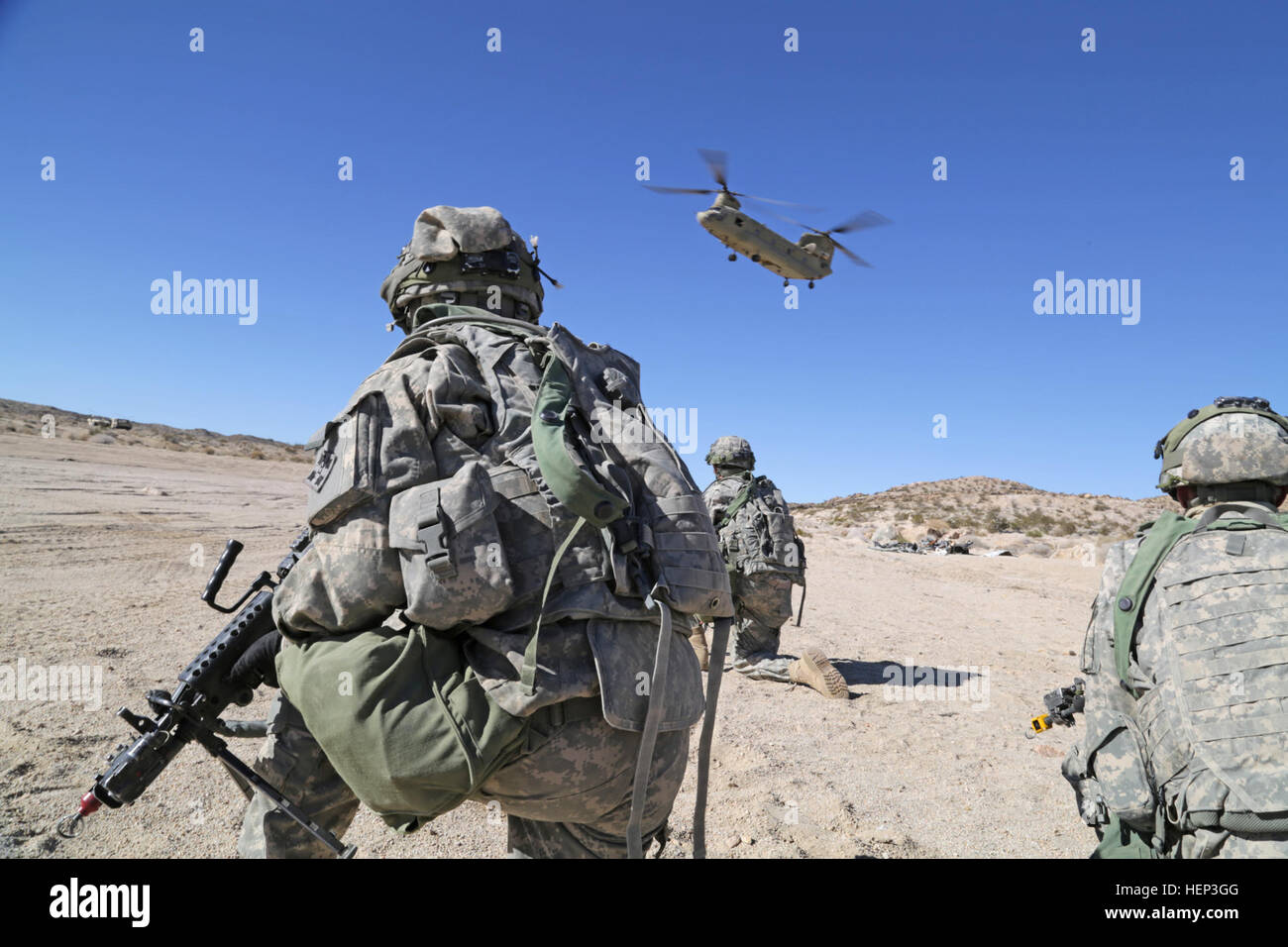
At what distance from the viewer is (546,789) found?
2.15m

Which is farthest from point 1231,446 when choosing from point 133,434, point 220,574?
point 133,434

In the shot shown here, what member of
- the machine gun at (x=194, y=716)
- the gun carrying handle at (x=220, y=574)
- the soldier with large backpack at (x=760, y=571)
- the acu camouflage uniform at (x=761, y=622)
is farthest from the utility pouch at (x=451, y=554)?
the acu camouflage uniform at (x=761, y=622)

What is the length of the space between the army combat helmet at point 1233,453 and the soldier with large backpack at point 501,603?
1.78 m

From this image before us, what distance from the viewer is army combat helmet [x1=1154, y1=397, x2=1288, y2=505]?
8.70 feet

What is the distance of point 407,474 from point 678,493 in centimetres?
79

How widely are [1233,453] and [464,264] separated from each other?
2.76m

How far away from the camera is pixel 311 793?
8.31 ft

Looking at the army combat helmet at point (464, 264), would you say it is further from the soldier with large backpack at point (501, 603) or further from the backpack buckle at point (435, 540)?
the backpack buckle at point (435, 540)

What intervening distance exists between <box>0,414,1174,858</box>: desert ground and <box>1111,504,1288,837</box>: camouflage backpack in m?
2.06

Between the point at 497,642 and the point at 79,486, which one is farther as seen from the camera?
the point at 79,486

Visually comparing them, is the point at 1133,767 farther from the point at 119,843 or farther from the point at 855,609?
the point at 855,609

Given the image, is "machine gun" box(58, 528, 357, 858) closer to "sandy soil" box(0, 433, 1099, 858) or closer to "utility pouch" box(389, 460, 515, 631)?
"utility pouch" box(389, 460, 515, 631)

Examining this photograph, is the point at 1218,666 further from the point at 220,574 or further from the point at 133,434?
the point at 133,434
